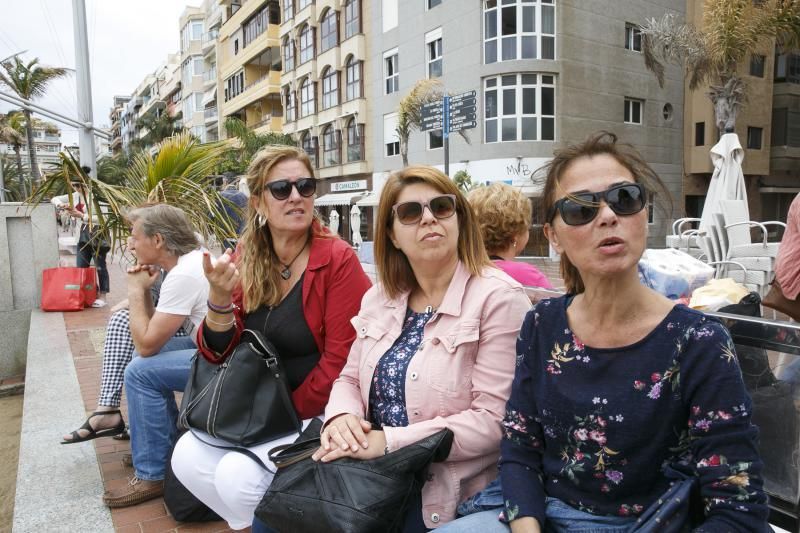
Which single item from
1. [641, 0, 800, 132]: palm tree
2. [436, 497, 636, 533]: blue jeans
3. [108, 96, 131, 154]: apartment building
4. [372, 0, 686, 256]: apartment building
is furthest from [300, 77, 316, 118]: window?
[108, 96, 131, 154]: apartment building

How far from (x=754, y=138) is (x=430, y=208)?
105 ft

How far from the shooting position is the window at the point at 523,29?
2369 centimetres

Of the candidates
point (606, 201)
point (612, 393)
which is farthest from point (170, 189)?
point (612, 393)

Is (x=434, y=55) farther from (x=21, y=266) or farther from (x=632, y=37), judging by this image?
(x=21, y=266)

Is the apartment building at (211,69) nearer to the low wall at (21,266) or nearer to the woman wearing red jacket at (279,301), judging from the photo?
the low wall at (21,266)

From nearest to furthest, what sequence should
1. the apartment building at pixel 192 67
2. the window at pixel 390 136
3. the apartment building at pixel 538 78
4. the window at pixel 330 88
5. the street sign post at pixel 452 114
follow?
the street sign post at pixel 452 114, the apartment building at pixel 538 78, the window at pixel 390 136, the window at pixel 330 88, the apartment building at pixel 192 67

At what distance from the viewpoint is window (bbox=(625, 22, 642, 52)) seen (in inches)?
1034

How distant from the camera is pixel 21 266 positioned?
8.29m

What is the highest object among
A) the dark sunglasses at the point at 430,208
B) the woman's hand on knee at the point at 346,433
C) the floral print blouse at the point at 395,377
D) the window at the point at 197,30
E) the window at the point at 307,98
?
the window at the point at 197,30

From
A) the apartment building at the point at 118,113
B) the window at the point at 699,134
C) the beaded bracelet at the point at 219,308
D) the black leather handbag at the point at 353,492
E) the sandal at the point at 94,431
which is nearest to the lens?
the black leather handbag at the point at 353,492

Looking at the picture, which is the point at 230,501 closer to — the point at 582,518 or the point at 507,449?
the point at 507,449

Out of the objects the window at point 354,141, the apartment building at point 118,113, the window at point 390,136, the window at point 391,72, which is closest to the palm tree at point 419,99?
the window at point 390,136

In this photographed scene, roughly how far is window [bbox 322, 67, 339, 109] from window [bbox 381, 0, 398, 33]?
15.3 feet

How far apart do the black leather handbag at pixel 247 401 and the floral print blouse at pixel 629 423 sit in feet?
3.52
